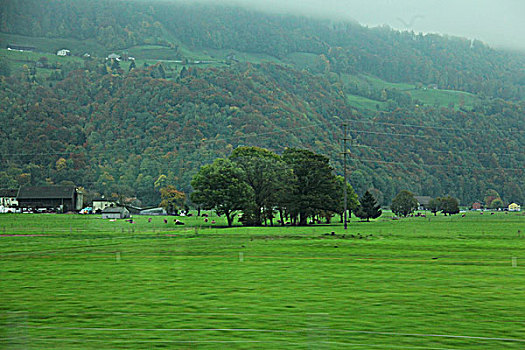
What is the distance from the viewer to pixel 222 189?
87.8 metres

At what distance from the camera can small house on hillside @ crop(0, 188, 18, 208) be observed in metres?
158

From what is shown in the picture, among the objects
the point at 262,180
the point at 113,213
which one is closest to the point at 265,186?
the point at 262,180

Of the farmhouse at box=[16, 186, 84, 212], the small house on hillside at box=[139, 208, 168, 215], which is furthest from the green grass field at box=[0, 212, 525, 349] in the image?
the small house on hillside at box=[139, 208, 168, 215]

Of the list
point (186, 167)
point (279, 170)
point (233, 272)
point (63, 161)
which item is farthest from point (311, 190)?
point (63, 161)

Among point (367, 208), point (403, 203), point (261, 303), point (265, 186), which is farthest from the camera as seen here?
point (403, 203)

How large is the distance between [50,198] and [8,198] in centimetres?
1176

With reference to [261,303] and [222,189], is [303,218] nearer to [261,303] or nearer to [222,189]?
[222,189]

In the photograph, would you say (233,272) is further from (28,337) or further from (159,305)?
(28,337)

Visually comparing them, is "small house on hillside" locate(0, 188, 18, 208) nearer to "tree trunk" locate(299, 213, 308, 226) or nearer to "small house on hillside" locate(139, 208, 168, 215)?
"small house on hillside" locate(139, 208, 168, 215)

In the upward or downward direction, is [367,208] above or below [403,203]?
below

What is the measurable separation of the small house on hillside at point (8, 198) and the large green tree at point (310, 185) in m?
88.1

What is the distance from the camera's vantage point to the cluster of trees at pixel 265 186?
8856 centimetres

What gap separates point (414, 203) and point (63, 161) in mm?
110316

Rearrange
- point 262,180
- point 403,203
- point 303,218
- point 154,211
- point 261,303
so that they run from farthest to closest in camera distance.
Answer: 1. point 154,211
2. point 403,203
3. point 303,218
4. point 262,180
5. point 261,303
